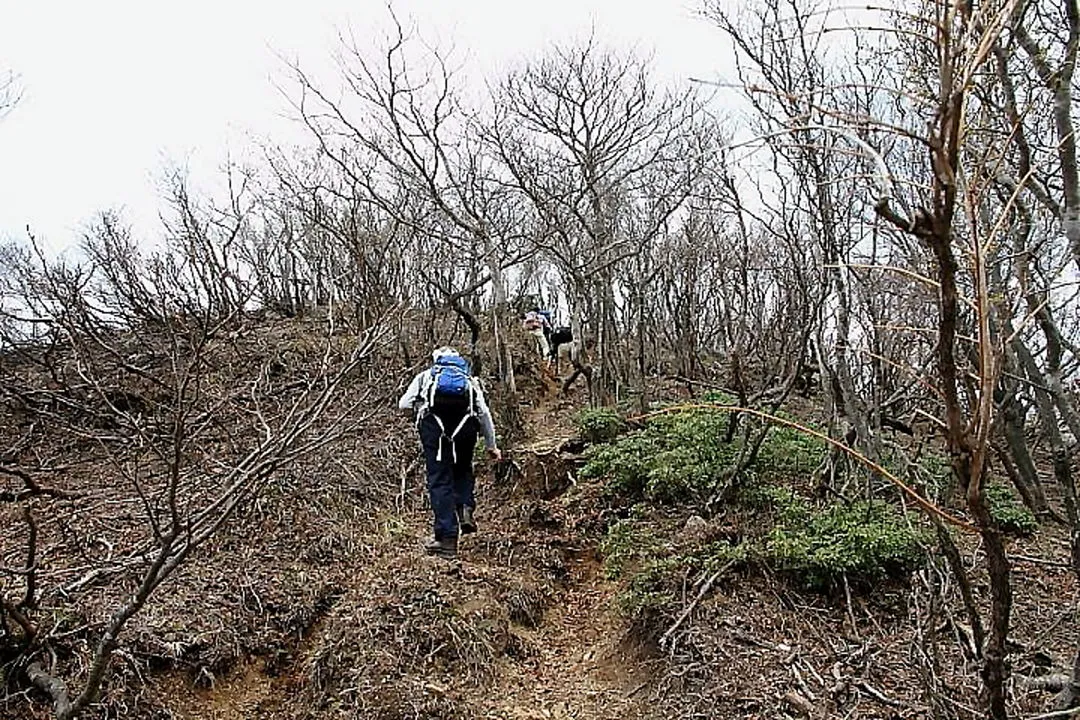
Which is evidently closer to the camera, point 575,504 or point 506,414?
point 575,504

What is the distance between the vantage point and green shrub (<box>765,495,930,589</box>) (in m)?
5.29

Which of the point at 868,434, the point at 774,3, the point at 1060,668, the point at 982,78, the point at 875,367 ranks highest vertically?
the point at 774,3

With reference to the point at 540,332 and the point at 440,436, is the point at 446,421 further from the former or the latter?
the point at 540,332

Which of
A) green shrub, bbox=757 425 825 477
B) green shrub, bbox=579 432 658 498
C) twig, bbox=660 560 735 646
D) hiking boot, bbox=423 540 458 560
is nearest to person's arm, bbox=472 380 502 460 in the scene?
hiking boot, bbox=423 540 458 560

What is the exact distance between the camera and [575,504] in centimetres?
805

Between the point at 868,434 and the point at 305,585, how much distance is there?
4482 millimetres

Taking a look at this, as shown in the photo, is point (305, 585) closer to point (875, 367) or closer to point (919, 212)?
point (875, 367)

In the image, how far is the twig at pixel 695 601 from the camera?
193 inches

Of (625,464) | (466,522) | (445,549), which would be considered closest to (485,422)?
(445,549)

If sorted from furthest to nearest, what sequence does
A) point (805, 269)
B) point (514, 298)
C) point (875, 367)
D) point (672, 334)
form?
point (514, 298)
point (672, 334)
point (805, 269)
point (875, 367)

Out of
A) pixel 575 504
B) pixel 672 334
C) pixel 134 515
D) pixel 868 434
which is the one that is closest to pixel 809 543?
pixel 868 434

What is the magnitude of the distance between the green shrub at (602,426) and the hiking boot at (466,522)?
278 centimetres

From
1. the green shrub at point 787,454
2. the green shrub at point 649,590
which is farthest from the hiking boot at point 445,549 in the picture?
the green shrub at point 787,454

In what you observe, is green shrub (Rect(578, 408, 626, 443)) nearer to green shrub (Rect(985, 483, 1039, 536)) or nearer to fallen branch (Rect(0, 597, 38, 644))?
green shrub (Rect(985, 483, 1039, 536))
